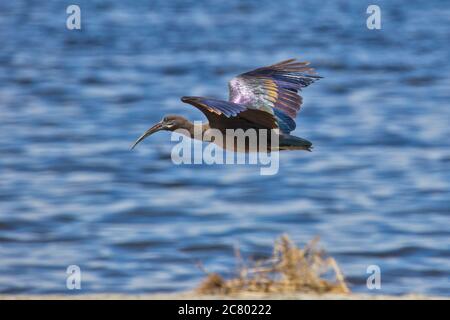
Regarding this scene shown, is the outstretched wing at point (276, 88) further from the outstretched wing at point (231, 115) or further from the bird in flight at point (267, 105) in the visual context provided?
the outstretched wing at point (231, 115)

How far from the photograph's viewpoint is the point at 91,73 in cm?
2397

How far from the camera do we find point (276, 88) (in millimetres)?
8617

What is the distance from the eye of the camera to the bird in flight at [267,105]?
757cm

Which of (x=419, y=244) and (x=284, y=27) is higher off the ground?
(x=284, y=27)

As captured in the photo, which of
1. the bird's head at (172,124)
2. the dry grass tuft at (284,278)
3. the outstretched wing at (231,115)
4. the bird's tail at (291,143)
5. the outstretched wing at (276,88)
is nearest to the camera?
the outstretched wing at (231,115)

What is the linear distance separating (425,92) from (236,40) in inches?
224

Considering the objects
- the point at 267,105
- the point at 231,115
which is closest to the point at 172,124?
the point at 267,105

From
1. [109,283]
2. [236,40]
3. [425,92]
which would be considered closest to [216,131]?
[109,283]

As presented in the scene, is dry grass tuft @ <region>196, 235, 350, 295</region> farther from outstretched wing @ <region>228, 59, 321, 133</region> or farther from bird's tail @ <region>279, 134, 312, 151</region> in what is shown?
outstretched wing @ <region>228, 59, 321, 133</region>

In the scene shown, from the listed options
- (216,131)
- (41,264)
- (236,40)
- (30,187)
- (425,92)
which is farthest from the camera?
(236,40)

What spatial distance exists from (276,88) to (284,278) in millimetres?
1602

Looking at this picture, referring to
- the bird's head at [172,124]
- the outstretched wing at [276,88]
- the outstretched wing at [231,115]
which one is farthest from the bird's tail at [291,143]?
the bird's head at [172,124]

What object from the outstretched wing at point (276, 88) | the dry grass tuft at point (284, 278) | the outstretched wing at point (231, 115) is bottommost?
the dry grass tuft at point (284, 278)

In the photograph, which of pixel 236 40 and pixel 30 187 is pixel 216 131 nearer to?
pixel 30 187
